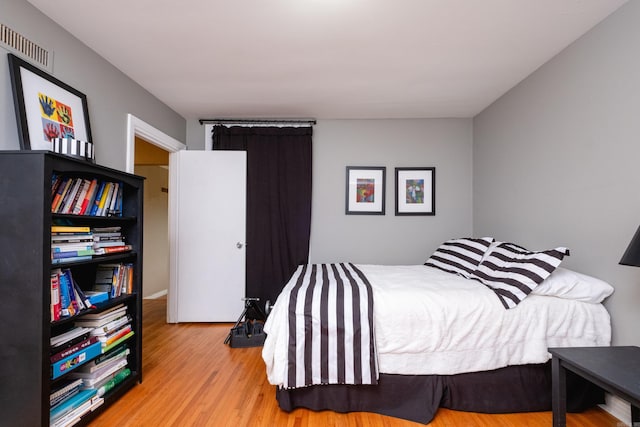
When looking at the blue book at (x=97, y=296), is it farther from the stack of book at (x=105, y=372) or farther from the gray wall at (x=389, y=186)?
the gray wall at (x=389, y=186)

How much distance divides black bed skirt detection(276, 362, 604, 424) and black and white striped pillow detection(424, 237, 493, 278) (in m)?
0.78

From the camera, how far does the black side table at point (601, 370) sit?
117 centimetres

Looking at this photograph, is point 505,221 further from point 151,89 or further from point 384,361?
point 151,89

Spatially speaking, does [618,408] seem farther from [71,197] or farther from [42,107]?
[42,107]

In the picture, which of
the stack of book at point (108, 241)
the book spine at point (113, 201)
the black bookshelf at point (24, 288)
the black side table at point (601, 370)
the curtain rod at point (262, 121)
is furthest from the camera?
the curtain rod at point (262, 121)

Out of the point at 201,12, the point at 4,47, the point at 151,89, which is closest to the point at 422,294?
the point at 201,12

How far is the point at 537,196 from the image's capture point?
2.48 metres

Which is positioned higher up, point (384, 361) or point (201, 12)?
point (201, 12)

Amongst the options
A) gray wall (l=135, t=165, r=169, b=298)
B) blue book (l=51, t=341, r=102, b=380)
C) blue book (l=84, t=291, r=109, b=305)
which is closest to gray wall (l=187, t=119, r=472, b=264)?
blue book (l=84, t=291, r=109, b=305)

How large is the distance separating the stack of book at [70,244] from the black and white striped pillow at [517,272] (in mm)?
2533

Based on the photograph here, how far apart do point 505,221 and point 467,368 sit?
1667 mm

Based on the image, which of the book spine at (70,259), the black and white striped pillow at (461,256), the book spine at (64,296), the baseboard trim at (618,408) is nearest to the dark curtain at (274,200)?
the black and white striped pillow at (461,256)

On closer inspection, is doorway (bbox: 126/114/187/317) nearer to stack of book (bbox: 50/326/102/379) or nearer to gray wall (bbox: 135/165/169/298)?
gray wall (bbox: 135/165/169/298)

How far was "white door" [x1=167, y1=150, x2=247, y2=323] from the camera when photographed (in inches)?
134
